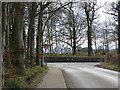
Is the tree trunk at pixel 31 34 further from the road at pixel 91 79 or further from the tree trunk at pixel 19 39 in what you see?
the tree trunk at pixel 19 39

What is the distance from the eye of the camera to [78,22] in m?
75.6

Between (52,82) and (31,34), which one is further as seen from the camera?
(31,34)

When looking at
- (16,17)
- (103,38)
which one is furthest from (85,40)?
(16,17)

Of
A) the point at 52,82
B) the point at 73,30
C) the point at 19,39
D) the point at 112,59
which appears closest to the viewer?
the point at 19,39

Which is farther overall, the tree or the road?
the tree

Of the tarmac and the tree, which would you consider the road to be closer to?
the tarmac

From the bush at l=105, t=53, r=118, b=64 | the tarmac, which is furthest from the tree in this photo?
the tarmac

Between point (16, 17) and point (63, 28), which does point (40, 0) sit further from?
point (63, 28)

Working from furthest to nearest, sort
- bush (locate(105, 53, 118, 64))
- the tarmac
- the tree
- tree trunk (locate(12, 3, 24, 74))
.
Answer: the tree
bush (locate(105, 53, 118, 64))
tree trunk (locate(12, 3, 24, 74))
the tarmac

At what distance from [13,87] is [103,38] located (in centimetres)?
6869

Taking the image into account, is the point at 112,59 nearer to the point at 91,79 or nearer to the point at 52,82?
the point at 91,79

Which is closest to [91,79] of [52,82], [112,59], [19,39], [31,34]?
[52,82]

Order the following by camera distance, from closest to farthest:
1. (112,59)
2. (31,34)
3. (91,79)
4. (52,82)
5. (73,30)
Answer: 1. (52,82)
2. (91,79)
3. (31,34)
4. (112,59)
5. (73,30)

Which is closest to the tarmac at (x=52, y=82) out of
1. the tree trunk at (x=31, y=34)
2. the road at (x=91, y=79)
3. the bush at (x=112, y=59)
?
the road at (x=91, y=79)
